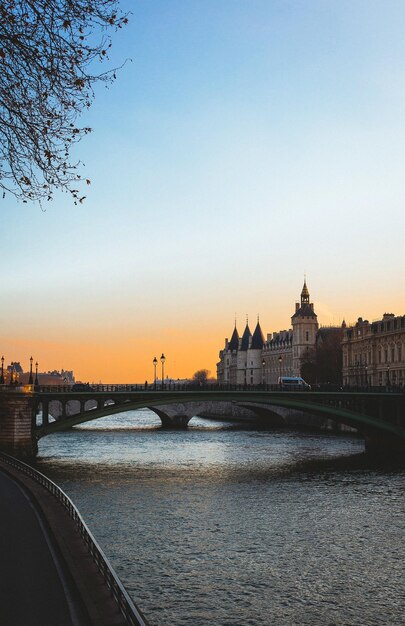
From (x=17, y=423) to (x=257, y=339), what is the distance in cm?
13961

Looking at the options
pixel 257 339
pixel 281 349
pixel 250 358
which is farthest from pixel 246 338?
pixel 281 349

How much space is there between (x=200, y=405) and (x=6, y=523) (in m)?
79.5

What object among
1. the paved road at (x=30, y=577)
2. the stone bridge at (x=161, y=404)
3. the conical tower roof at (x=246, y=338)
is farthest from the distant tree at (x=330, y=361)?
the paved road at (x=30, y=577)

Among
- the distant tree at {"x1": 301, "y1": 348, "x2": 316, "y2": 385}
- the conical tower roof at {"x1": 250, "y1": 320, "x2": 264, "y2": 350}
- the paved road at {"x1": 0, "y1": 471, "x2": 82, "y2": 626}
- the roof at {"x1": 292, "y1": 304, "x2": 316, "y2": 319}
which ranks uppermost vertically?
the roof at {"x1": 292, "y1": 304, "x2": 316, "y2": 319}

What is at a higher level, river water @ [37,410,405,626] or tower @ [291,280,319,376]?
tower @ [291,280,319,376]

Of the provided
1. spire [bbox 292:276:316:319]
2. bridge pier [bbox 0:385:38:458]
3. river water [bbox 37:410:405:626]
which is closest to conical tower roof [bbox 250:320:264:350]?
spire [bbox 292:276:316:319]

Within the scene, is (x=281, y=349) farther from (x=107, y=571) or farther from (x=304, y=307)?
(x=107, y=571)

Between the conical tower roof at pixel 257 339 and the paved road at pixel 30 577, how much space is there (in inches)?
6638

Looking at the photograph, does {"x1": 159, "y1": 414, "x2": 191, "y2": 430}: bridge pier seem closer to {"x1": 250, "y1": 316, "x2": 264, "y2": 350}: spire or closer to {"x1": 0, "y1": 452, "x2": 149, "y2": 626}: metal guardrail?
{"x1": 0, "y1": 452, "x2": 149, "y2": 626}: metal guardrail

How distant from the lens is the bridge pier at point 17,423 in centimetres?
5491

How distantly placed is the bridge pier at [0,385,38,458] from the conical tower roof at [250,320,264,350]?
13757 centimetres

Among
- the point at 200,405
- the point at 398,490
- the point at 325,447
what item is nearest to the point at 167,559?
the point at 398,490

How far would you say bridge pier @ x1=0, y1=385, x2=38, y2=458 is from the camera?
54906 millimetres

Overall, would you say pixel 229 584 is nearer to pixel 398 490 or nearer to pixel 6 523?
pixel 6 523
